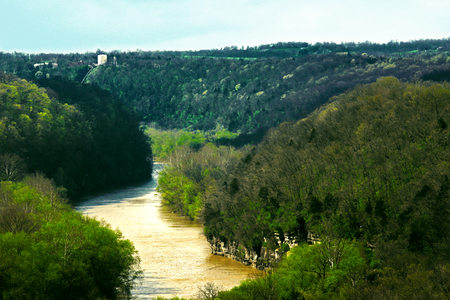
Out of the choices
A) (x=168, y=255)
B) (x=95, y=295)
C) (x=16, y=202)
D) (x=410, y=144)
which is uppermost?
(x=410, y=144)

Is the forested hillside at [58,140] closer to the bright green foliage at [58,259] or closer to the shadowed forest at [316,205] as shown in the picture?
the shadowed forest at [316,205]

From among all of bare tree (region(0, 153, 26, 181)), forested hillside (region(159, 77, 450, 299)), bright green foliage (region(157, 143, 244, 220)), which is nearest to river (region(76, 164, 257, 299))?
bright green foliage (region(157, 143, 244, 220))

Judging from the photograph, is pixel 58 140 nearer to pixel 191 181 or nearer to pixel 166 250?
pixel 191 181

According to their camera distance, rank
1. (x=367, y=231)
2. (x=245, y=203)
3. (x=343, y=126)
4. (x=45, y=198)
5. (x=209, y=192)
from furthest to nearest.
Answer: (x=209, y=192)
(x=343, y=126)
(x=245, y=203)
(x=45, y=198)
(x=367, y=231)

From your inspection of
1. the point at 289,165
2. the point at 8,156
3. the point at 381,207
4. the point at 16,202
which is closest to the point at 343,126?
the point at 289,165

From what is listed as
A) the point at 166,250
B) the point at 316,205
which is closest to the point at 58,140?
the point at 166,250

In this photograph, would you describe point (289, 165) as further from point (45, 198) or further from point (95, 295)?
point (95, 295)

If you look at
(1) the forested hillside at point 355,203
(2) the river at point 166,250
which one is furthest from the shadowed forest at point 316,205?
(2) the river at point 166,250

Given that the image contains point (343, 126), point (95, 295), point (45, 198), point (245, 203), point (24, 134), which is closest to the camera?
point (95, 295)
